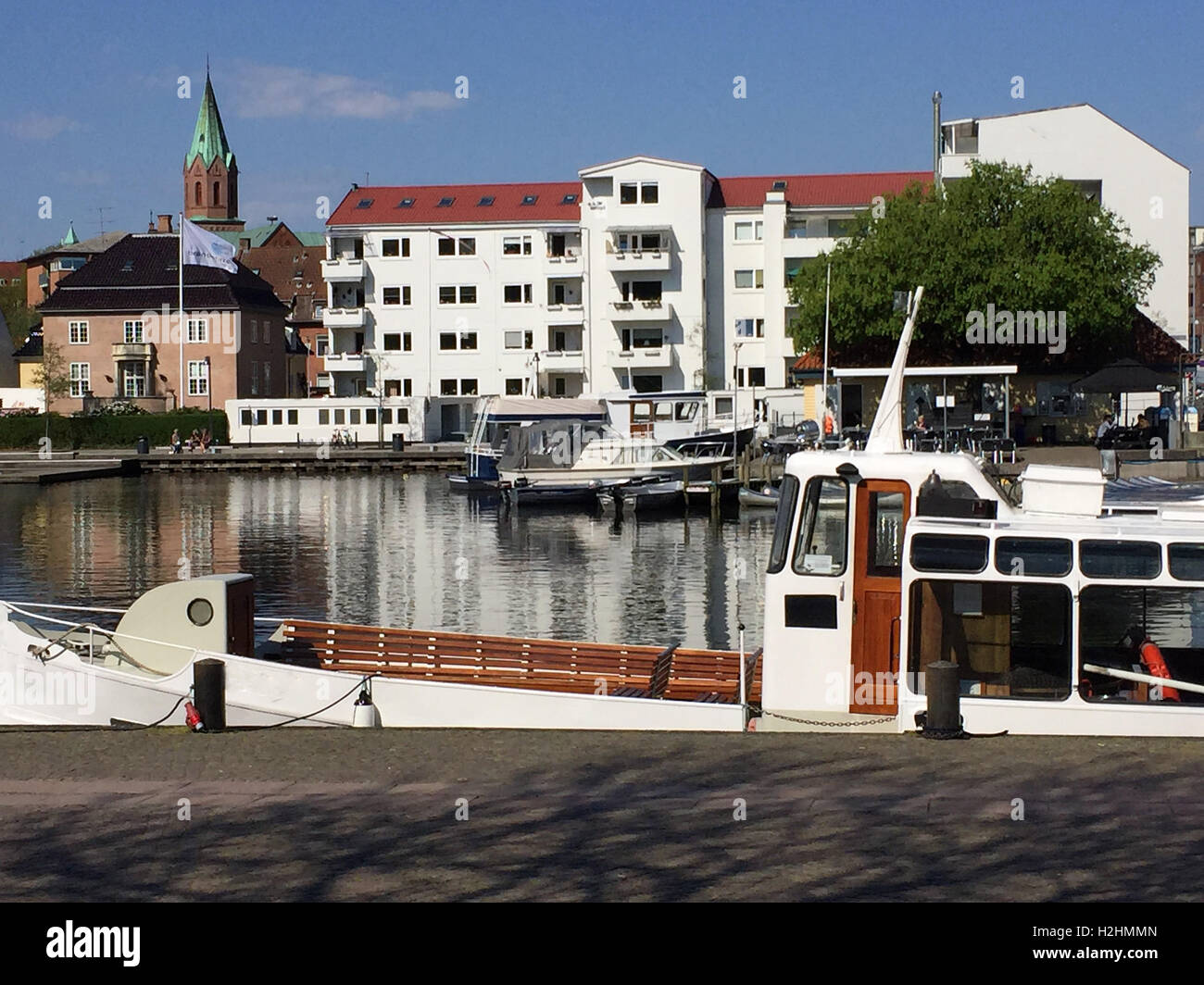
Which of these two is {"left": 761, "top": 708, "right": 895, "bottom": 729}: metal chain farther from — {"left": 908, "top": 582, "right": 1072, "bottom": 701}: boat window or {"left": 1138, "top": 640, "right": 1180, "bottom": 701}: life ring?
{"left": 1138, "top": 640, "right": 1180, "bottom": 701}: life ring

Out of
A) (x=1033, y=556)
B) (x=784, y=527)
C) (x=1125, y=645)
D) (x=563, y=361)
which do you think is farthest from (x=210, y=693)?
(x=563, y=361)

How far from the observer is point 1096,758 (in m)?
12.6

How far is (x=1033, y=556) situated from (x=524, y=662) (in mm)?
7116

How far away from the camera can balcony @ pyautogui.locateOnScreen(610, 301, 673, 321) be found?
10494 cm

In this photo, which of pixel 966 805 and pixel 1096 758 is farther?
pixel 1096 758

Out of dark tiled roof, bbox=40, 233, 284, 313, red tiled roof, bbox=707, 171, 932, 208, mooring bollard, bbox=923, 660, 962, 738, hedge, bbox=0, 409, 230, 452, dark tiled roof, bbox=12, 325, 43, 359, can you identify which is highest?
red tiled roof, bbox=707, 171, 932, 208

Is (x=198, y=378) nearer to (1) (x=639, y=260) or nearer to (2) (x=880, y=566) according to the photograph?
(1) (x=639, y=260)

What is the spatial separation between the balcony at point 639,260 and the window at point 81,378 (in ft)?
125

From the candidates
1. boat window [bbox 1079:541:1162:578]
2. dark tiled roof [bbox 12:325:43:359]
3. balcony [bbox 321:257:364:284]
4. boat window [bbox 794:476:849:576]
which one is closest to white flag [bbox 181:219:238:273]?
balcony [bbox 321:257:364:284]

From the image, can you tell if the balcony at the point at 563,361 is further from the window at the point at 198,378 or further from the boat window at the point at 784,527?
the boat window at the point at 784,527

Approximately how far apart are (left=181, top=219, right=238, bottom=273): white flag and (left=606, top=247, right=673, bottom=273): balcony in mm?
23737
